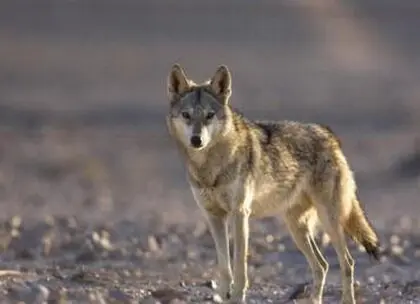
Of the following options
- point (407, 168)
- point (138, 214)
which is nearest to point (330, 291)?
point (138, 214)

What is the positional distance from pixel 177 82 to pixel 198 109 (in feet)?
1.28

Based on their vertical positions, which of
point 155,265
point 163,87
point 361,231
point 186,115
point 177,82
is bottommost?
point 163,87

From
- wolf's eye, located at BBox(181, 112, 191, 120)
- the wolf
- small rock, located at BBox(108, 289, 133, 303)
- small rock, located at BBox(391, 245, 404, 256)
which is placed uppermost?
wolf's eye, located at BBox(181, 112, 191, 120)

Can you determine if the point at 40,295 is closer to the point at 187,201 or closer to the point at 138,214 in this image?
the point at 138,214

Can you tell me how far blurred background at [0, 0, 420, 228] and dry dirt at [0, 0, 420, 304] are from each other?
68 mm

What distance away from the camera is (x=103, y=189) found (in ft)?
80.0

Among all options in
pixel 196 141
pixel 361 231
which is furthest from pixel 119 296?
pixel 361 231

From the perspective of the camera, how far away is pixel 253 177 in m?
13.0

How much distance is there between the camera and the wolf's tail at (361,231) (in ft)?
44.7

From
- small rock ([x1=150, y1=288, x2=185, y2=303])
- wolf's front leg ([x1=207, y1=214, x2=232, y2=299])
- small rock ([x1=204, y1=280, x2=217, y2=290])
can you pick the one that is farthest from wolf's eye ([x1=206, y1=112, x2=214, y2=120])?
small rock ([x1=204, y1=280, x2=217, y2=290])

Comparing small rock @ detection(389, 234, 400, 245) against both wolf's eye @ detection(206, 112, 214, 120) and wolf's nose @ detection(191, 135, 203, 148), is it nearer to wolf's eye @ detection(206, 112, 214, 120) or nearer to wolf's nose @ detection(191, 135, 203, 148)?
wolf's eye @ detection(206, 112, 214, 120)

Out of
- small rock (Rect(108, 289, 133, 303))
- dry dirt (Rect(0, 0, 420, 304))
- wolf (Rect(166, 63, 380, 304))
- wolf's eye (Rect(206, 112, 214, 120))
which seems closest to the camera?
small rock (Rect(108, 289, 133, 303))

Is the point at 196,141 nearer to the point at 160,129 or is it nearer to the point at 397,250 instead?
the point at 397,250

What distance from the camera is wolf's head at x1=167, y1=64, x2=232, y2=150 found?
506 inches
